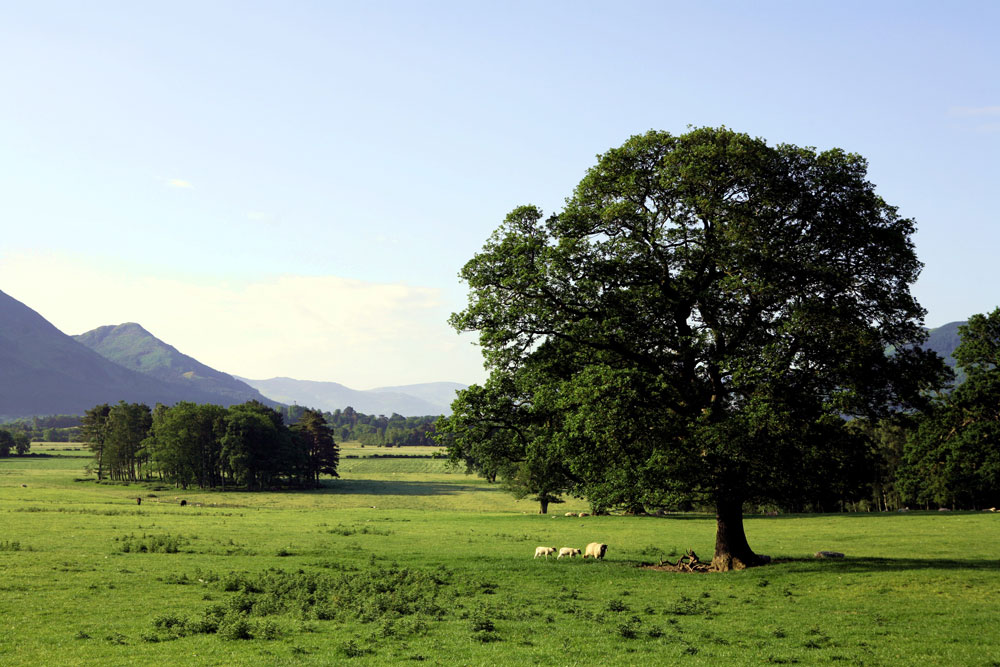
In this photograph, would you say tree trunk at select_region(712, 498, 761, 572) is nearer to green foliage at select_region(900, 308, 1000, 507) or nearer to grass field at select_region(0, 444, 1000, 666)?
grass field at select_region(0, 444, 1000, 666)

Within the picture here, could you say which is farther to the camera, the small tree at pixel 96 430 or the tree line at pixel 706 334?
the small tree at pixel 96 430

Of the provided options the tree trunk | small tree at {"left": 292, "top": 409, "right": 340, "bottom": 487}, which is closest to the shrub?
the tree trunk

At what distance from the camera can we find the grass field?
19.2m

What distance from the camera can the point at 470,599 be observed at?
28.2 m

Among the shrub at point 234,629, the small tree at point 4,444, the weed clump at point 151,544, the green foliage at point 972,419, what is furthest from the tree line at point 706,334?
the small tree at point 4,444

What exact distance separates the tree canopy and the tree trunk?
10cm

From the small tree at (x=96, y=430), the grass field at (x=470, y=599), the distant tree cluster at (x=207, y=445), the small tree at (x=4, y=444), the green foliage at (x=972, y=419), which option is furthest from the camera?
the small tree at (x=4, y=444)

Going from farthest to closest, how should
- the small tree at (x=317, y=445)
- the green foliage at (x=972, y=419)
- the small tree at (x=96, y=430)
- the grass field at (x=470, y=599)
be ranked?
the small tree at (x=317, y=445) < the small tree at (x=96, y=430) < the green foliage at (x=972, y=419) < the grass field at (x=470, y=599)

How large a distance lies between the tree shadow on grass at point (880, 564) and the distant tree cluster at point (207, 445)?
4501 inches

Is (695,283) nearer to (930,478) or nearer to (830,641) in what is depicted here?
(830,641)

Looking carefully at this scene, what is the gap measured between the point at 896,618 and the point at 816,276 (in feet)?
48.3

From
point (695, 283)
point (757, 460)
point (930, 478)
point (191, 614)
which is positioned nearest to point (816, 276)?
point (695, 283)

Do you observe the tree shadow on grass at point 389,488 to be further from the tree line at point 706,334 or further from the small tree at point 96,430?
the tree line at point 706,334

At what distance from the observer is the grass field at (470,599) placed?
19.2 m
